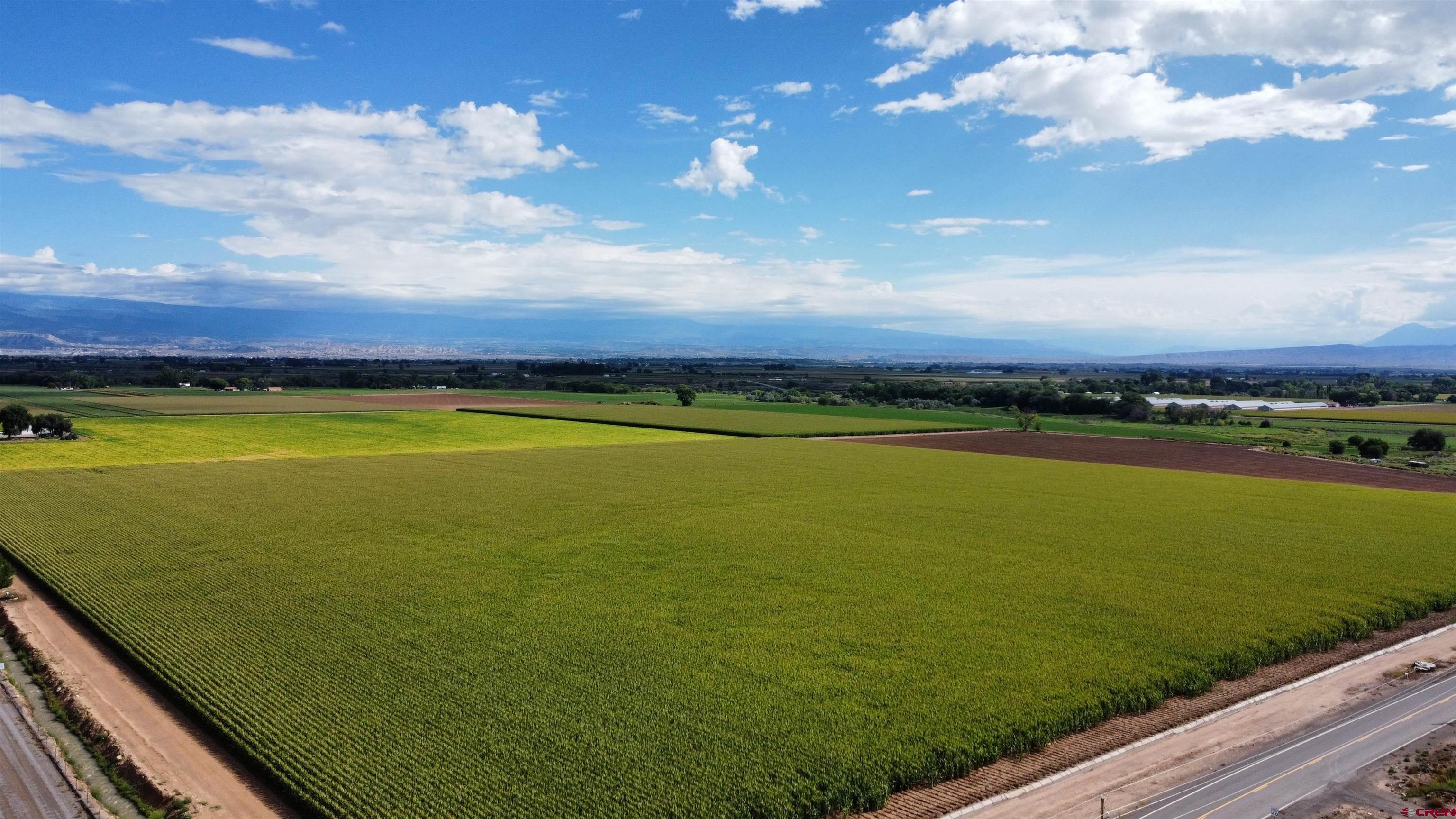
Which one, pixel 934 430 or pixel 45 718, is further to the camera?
pixel 934 430

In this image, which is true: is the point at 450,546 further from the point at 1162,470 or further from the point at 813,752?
the point at 1162,470

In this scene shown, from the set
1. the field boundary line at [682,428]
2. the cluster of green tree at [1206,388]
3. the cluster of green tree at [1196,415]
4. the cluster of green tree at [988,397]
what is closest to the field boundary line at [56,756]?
the field boundary line at [682,428]

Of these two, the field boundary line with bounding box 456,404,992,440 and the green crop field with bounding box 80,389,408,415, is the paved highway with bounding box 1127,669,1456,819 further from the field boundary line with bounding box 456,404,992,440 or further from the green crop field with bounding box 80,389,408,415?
the green crop field with bounding box 80,389,408,415

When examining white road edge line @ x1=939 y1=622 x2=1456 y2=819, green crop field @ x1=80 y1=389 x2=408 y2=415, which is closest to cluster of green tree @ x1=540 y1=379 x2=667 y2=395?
green crop field @ x1=80 y1=389 x2=408 y2=415

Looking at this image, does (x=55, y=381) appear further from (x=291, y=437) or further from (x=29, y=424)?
(x=291, y=437)

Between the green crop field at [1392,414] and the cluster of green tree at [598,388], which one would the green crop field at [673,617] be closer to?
the green crop field at [1392,414]

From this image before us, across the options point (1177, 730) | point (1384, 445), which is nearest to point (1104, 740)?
point (1177, 730)

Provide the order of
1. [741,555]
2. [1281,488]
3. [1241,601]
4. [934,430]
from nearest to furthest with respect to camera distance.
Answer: [1241,601]
[741,555]
[1281,488]
[934,430]

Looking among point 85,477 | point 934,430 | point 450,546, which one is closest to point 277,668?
point 450,546

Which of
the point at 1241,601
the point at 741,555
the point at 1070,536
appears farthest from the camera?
the point at 1070,536
